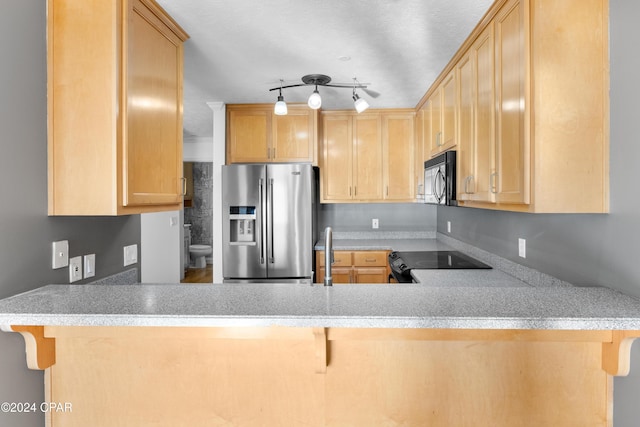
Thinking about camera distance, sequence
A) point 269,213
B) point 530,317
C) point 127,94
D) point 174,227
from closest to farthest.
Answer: point 530,317
point 127,94
point 269,213
point 174,227

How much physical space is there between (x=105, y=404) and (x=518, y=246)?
7.22 feet

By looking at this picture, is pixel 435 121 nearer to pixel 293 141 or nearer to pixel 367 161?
pixel 367 161

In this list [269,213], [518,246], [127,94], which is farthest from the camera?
[269,213]

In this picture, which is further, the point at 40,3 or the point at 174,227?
the point at 174,227

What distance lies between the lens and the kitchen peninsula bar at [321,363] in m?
1.25

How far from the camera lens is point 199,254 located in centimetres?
737

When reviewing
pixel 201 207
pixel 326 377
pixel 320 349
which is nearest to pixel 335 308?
pixel 320 349

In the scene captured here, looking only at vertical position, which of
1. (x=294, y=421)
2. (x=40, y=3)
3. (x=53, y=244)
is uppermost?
(x=40, y=3)

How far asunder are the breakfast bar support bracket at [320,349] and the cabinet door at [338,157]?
111 inches

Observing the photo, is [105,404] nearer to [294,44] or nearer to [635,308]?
[635,308]

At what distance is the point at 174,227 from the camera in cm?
546

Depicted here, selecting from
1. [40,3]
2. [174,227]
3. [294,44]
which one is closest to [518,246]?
[294,44]

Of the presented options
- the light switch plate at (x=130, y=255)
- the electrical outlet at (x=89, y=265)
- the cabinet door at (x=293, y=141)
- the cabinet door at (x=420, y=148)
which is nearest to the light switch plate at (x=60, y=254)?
the electrical outlet at (x=89, y=265)

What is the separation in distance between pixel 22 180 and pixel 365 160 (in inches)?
123
